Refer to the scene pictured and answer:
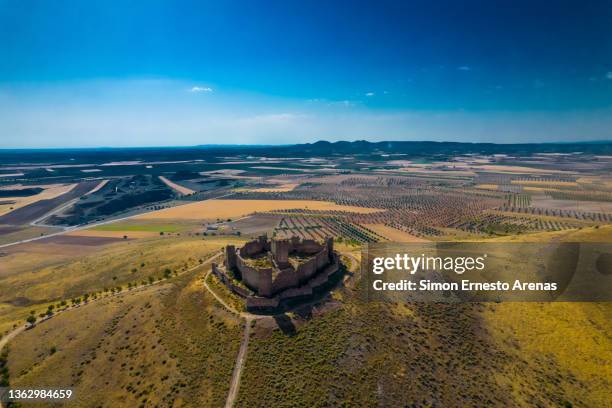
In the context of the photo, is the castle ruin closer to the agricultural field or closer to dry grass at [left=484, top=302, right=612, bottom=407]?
the agricultural field

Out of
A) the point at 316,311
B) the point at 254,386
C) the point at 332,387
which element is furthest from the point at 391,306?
the point at 254,386

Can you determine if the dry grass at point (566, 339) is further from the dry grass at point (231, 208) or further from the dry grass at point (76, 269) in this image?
the dry grass at point (231, 208)

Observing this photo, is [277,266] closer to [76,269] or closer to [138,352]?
[138,352]

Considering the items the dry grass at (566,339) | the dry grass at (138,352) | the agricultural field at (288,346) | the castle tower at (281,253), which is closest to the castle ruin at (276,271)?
the castle tower at (281,253)

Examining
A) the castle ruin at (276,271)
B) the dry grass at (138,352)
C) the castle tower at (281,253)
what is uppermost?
the castle tower at (281,253)

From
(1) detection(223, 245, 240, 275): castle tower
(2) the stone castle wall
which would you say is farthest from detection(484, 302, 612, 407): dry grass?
(1) detection(223, 245, 240, 275): castle tower

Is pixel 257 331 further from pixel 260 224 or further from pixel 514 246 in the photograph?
pixel 260 224

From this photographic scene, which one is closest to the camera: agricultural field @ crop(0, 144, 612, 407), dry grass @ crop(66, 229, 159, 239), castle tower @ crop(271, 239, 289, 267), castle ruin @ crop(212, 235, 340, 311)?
agricultural field @ crop(0, 144, 612, 407)

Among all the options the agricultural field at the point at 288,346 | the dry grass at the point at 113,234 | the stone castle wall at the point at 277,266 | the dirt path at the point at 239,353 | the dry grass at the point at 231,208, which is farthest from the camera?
the dry grass at the point at 231,208
